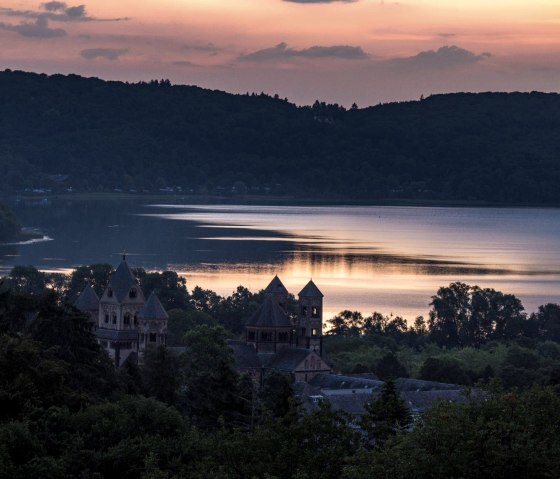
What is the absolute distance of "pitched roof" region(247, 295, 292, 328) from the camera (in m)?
64.4

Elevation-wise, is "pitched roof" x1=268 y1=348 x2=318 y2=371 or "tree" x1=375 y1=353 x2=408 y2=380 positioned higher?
"pitched roof" x1=268 y1=348 x2=318 y2=371

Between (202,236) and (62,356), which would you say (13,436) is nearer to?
(62,356)

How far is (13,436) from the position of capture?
27219 millimetres

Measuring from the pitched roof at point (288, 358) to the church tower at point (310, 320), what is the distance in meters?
3.44

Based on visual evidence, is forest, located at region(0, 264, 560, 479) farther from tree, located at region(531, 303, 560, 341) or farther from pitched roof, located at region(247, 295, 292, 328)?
tree, located at region(531, 303, 560, 341)

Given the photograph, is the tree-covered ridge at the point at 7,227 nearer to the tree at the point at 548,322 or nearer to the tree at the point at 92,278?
the tree at the point at 92,278

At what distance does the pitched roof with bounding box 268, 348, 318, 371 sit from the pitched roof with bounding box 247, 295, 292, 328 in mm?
1791

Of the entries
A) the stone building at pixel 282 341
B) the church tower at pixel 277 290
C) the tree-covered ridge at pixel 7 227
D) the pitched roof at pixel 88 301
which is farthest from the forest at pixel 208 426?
the tree-covered ridge at pixel 7 227

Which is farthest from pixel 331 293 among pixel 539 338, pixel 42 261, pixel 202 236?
pixel 202 236

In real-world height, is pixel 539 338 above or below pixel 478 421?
below

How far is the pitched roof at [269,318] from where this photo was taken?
64438 mm

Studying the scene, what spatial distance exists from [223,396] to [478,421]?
16085 millimetres

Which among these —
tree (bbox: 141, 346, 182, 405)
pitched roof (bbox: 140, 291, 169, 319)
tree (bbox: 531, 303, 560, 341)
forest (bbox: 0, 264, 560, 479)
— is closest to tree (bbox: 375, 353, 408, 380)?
pitched roof (bbox: 140, 291, 169, 319)

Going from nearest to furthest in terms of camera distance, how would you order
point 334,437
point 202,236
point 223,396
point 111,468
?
1. point 334,437
2. point 111,468
3. point 223,396
4. point 202,236
